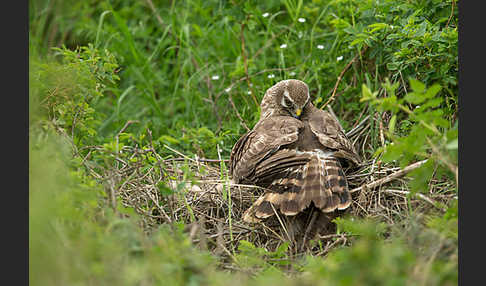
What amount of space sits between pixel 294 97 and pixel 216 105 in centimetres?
134

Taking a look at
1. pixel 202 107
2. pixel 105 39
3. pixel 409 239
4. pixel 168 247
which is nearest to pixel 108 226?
pixel 168 247

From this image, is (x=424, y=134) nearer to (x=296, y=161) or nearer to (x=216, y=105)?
(x=296, y=161)

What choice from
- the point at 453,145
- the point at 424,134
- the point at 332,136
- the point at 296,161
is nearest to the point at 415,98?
the point at 424,134

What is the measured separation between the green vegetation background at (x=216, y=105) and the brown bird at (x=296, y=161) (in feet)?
1.15

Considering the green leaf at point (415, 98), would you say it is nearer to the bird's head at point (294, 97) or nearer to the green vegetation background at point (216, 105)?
the green vegetation background at point (216, 105)

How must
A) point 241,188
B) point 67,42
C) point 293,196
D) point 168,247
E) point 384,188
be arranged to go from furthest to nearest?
point 67,42, point 241,188, point 384,188, point 293,196, point 168,247

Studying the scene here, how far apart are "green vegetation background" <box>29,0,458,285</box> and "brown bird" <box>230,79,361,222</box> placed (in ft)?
1.15

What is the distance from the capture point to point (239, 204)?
14.2 ft

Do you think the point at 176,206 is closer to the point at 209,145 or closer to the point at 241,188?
the point at 241,188

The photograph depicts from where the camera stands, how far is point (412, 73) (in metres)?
4.66

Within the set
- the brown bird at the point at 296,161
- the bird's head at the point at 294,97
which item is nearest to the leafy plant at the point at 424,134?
the brown bird at the point at 296,161

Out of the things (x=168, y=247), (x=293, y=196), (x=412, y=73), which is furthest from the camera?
(x=412, y=73)

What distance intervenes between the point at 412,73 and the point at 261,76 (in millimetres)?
1882

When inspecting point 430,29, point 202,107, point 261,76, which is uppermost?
point 430,29
